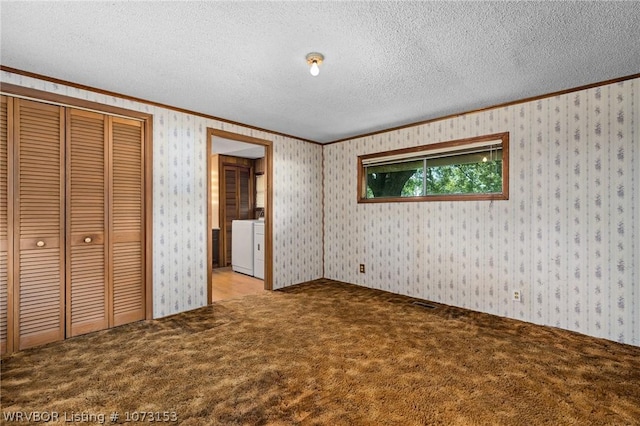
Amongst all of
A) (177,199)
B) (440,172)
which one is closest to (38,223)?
(177,199)

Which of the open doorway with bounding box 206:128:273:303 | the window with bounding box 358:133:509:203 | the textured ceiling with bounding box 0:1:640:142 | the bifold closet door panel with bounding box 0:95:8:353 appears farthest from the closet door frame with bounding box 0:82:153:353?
the window with bounding box 358:133:509:203

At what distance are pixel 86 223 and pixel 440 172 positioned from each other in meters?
3.95

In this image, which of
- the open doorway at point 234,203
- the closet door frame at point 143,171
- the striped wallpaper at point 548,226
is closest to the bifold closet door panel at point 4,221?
the closet door frame at point 143,171

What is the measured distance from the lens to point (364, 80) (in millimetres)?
2711

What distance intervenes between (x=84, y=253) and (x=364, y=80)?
10.0 ft

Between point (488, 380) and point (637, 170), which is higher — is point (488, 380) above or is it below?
below

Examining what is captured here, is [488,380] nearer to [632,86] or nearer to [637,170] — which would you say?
[637,170]

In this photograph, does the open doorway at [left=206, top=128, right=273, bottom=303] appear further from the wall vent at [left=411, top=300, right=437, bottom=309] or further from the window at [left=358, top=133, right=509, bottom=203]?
the wall vent at [left=411, top=300, right=437, bottom=309]

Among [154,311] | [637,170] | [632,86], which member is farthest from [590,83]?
[154,311]

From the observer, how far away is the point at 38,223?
8.66 ft

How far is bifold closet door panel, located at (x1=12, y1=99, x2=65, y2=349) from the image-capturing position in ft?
8.36

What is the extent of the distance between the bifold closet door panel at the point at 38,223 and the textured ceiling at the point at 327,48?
454 mm

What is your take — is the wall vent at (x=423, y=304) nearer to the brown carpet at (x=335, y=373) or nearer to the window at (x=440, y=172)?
the brown carpet at (x=335, y=373)

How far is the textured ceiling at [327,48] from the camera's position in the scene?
69.8 inches
